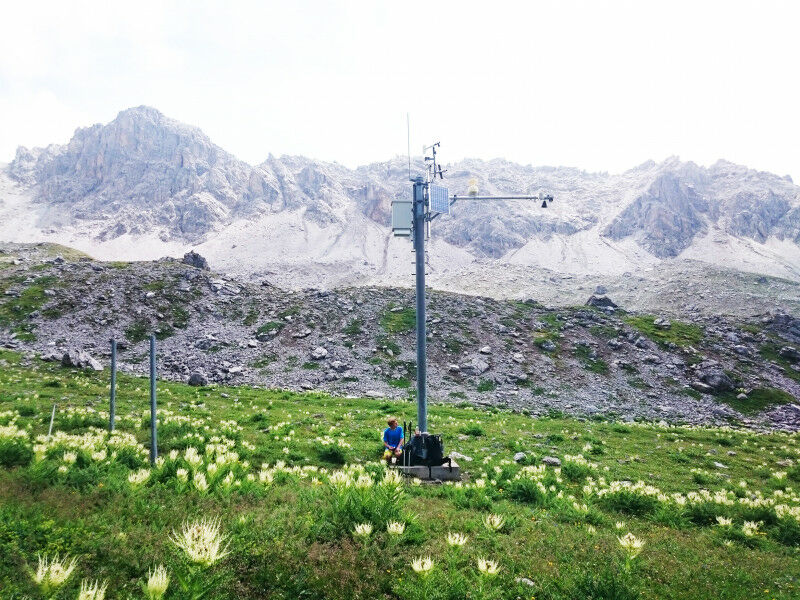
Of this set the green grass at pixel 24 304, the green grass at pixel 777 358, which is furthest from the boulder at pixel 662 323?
the green grass at pixel 24 304

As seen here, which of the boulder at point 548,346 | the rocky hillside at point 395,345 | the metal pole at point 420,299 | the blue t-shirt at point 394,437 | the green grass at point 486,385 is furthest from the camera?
the boulder at point 548,346

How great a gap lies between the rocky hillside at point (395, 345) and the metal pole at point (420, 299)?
2094cm

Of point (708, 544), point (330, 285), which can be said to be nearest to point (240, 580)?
point (708, 544)

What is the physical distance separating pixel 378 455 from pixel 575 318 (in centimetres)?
5045

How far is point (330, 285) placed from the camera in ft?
566

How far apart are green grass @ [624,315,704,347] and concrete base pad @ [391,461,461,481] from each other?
4901 cm

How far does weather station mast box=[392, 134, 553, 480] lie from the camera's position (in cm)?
1450

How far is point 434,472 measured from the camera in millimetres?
14219

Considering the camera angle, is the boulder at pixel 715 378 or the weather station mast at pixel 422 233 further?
the boulder at pixel 715 378

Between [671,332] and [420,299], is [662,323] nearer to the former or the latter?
[671,332]

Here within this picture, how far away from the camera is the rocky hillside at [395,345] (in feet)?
128

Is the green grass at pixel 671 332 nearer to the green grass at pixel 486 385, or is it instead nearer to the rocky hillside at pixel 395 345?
the rocky hillside at pixel 395 345

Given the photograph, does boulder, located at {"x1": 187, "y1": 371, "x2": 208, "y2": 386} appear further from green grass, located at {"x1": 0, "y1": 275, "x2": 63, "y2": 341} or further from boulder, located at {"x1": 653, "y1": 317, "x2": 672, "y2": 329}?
boulder, located at {"x1": 653, "y1": 317, "x2": 672, "y2": 329}

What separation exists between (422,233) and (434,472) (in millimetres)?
8682
